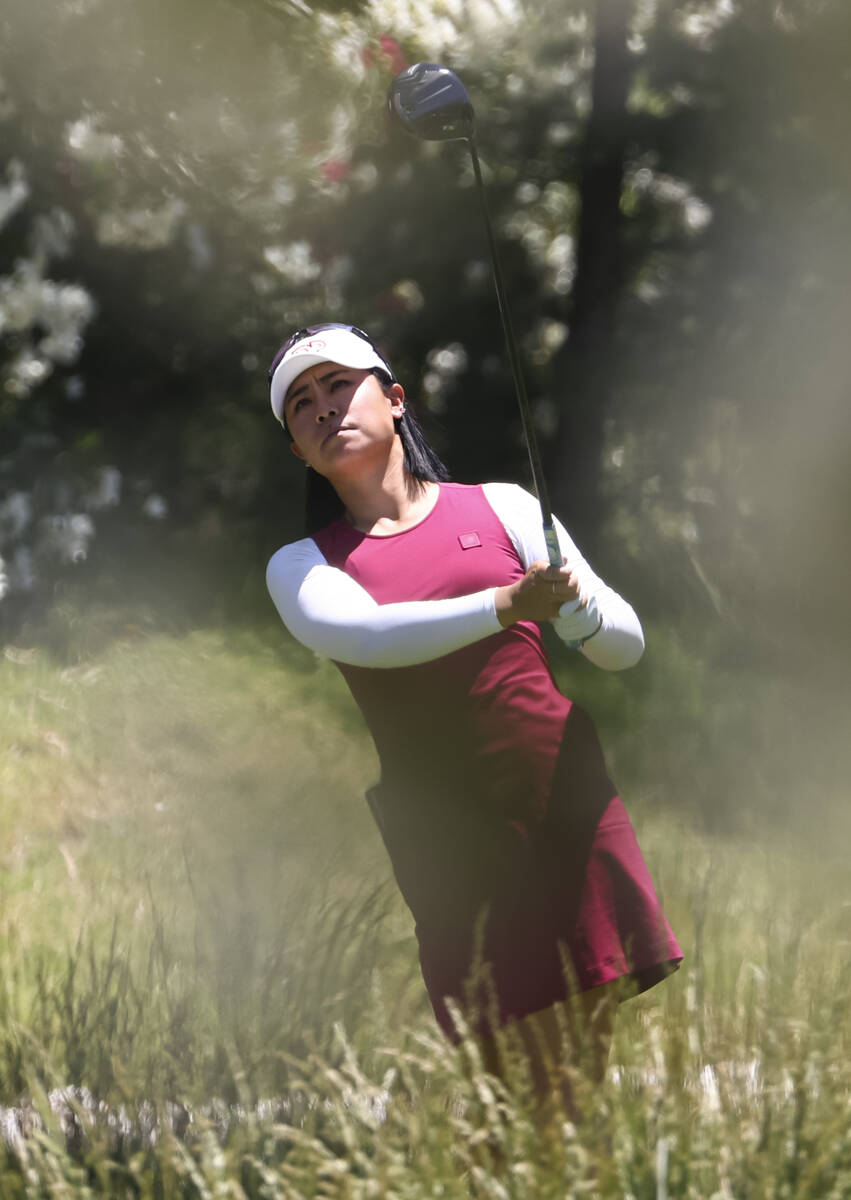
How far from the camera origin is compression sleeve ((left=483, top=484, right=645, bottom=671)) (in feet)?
5.90

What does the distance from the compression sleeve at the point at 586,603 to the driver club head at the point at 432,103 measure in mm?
512

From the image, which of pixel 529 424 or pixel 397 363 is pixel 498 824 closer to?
pixel 529 424

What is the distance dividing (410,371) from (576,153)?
0.87m

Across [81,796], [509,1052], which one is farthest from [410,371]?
[509,1052]

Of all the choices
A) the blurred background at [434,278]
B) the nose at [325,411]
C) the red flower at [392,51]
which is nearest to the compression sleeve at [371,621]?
the nose at [325,411]

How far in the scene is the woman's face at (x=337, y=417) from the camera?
1916mm

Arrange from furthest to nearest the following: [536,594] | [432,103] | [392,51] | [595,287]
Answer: [595,287], [392,51], [432,103], [536,594]

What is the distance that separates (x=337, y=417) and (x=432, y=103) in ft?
1.49

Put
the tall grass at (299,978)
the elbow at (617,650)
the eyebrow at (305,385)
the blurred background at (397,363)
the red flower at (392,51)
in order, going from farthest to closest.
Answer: the red flower at (392,51) → the blurred background at (397,363) → the eyebrow at (305,385) → the elbow at (617,650) → the tall grass at (299,978)

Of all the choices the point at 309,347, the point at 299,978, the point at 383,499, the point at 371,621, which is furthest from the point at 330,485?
the point at 299,978

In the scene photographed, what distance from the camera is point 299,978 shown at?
228 cm

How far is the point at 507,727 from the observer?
1802 mm

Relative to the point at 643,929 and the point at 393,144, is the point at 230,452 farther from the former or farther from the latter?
the point at 643,929

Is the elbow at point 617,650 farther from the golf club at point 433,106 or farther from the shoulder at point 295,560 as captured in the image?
the shoulder at point 295,560
